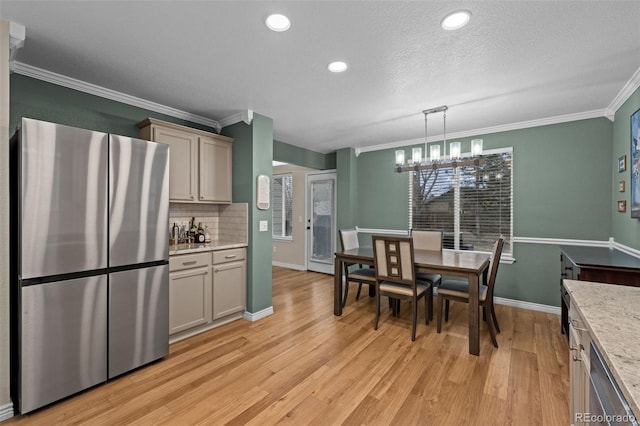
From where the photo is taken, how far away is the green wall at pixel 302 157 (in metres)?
4.75

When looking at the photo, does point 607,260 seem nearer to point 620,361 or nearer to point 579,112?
point 579,112

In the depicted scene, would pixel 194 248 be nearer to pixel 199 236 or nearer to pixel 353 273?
pixel 199 236

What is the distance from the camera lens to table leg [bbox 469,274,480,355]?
8.55ft

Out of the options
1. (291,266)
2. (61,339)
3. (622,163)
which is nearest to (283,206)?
(291,266)

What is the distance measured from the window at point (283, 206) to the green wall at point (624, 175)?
5156 millimetres

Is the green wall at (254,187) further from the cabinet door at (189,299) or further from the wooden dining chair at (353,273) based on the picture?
the wooden dining chair at (353,273)

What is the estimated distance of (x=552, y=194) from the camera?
12.0 feet

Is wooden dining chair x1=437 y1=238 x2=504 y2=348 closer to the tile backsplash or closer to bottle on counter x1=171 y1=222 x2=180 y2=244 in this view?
the tile backsplash

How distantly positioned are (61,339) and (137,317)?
464 millimetres

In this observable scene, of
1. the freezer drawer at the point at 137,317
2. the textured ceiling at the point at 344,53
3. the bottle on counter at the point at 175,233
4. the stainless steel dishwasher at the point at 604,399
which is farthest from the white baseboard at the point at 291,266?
the stainless steel dishwasher at the point at 604,399

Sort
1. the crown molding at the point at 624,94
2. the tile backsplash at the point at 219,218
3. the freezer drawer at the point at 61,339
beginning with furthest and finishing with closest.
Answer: the tile backsplash at the point at 219,218
the crown molding at the point at 624,94
the freezer drawer at the point at 61,339

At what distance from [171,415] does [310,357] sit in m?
1.13

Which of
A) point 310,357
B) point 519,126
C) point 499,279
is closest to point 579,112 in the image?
point 519,126

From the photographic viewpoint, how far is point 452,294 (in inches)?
117
